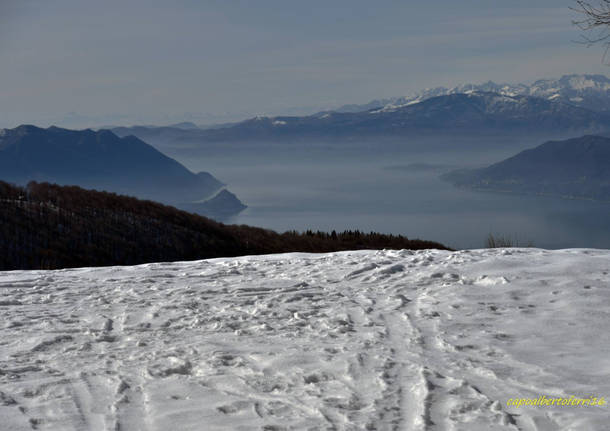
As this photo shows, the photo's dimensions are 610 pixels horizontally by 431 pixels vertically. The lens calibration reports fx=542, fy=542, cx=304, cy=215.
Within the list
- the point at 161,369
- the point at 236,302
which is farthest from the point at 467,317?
the point at 161,369

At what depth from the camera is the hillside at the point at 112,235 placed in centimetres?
1756

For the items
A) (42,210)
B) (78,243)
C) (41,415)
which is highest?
(42,210)

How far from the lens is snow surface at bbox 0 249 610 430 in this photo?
4.79 m

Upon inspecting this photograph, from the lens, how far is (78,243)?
60.7ft

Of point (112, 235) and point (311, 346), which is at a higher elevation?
point (112, 235)

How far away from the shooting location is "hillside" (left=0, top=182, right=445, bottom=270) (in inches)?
691

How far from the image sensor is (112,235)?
2008cm

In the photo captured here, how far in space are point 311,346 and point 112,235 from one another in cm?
1544

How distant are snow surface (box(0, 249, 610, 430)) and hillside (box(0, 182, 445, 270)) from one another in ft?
25.8

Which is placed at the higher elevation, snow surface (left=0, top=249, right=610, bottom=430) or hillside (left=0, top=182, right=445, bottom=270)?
hillside (left=0, top=182, right=445, bottom=270)

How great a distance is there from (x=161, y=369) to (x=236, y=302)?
2698 mm

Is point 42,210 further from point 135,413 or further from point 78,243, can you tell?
point 135,413

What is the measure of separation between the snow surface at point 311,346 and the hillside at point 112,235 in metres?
7.87

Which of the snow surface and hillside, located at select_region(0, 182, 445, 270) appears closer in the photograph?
the snow surface
